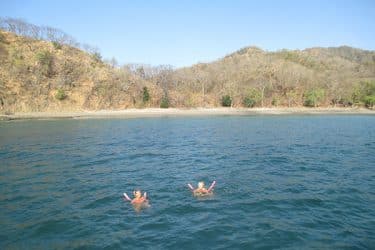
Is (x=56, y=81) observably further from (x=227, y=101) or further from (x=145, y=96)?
(x=227, y=101)

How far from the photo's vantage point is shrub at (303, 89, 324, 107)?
9569 cm

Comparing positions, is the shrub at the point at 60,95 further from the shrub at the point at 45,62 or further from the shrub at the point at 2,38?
the shrub at the point at 2,38

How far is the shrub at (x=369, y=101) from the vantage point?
9294 centimetres

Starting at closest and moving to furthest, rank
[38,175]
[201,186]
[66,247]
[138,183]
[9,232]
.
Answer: [66,247], [9,232], [201,186], [138,183], [38,175]

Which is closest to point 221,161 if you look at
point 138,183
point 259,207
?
point 138,183

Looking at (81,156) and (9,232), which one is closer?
(9,232)

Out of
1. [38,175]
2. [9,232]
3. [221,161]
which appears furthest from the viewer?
[221,161]

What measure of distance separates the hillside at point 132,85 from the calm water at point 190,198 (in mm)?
58789

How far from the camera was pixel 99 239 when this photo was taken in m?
11.4

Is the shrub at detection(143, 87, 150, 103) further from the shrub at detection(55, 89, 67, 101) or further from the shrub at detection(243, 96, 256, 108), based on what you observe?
the shrub at detection(243, 96, 256, 108)

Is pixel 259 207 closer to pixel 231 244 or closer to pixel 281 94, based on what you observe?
pixel 231 244

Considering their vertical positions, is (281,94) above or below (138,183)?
above

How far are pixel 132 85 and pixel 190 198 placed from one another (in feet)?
281

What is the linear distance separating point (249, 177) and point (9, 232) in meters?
13.3
